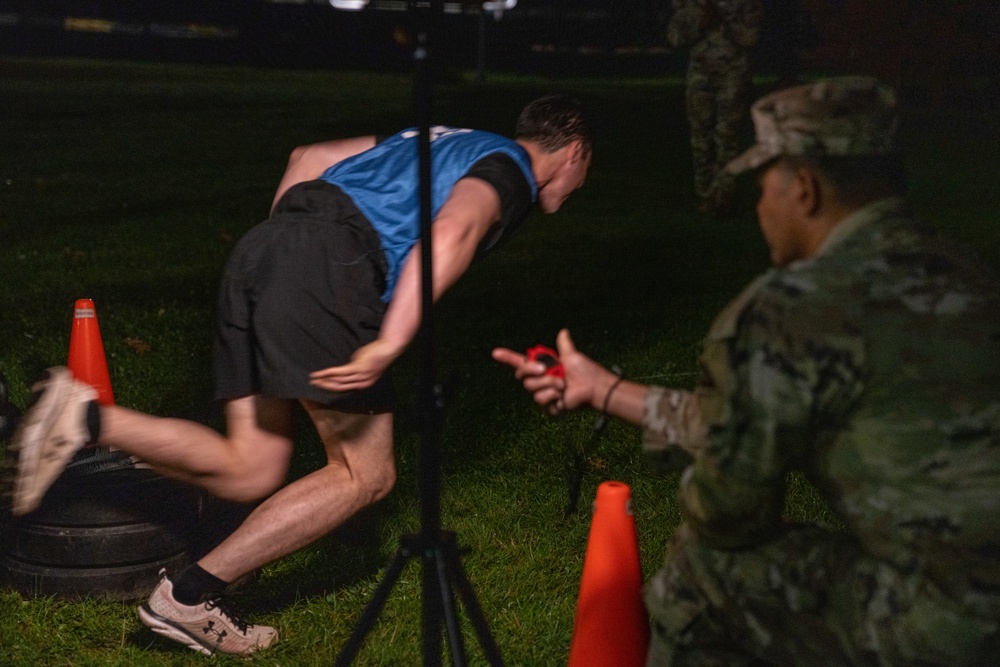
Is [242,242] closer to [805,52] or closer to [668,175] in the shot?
[668,175]

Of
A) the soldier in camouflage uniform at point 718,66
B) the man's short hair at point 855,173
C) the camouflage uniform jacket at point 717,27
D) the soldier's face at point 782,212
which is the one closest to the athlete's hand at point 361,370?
the soldier's face at point 782,212

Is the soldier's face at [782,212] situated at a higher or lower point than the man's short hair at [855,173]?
lower

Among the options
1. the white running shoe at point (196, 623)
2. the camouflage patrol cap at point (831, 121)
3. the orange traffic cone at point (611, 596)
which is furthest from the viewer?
the white running shoe at point (196, 623)

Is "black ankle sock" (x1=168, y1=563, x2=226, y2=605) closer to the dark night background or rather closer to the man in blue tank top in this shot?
the man in blue tank top

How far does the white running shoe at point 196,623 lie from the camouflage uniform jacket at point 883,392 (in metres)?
2.01

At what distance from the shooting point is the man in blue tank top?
3680 millimetres

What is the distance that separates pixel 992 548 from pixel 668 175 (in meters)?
16.1

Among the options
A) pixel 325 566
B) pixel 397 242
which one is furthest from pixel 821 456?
pixel 325 566

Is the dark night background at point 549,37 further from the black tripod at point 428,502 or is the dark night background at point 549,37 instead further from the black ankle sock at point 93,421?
the black tripod at point 428,502

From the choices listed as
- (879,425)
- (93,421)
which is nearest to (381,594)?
(93,421)

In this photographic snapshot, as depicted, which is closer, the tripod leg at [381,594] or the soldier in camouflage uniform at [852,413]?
the soldier in camouflage uniform at [852,413]

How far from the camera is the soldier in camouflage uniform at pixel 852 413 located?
7.66ft

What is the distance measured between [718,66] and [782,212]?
434 inches

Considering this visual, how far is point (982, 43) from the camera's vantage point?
118 feet
